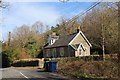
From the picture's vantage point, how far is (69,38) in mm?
69250

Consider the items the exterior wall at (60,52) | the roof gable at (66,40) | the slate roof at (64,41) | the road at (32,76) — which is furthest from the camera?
the slate roof at (64,41)

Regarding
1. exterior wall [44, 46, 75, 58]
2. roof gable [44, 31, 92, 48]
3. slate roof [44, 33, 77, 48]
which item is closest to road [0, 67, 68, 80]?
exterior wall [44, 46, 75, 58]

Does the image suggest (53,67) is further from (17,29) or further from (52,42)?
(17,29)

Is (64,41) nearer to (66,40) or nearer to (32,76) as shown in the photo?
(66,40)

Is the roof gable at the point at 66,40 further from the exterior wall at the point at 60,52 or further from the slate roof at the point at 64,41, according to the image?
the exterior wall at the point at 60,52

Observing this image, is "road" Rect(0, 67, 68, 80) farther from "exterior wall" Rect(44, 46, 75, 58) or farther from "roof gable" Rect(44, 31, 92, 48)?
"roof gable" Rect(44, 31, 92, 48)

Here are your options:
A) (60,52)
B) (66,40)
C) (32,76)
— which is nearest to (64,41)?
(66,40)

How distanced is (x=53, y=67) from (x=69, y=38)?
32.0 m

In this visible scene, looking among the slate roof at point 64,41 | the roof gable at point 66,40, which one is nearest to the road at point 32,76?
the roof gable at point 66,40

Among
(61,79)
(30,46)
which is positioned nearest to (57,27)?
(30,46)

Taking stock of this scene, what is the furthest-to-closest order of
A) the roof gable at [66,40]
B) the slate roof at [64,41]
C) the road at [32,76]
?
the slate roof at [64,41] < the roof gable at [66,40] < the road at [32,76]

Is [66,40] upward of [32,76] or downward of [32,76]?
upward

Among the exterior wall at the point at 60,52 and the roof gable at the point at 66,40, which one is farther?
the roof gable at the point at 66,40

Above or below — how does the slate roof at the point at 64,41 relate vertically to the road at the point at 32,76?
above
